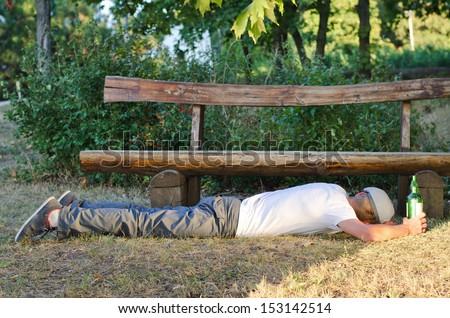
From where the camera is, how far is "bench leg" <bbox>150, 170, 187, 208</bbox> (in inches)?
215

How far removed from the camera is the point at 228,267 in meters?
4.06

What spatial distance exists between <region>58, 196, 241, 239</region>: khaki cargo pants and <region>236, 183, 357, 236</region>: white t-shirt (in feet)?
0.39

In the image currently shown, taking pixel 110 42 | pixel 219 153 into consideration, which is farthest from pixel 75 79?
pixel 219 153

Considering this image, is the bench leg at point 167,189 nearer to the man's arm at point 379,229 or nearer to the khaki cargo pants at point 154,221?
the khaki cargo pants at point 154,221

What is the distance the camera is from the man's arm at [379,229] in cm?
442

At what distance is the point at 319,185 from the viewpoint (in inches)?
186

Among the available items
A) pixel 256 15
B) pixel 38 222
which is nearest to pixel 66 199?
pixel 38 222

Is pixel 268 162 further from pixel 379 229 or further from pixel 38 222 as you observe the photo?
pixel 38 222

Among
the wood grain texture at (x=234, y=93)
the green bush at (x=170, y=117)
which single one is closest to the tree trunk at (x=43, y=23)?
the green bush at (x=170, y=117)

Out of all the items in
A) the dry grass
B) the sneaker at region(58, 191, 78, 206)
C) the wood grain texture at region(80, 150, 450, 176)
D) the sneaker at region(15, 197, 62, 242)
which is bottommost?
the dry grass

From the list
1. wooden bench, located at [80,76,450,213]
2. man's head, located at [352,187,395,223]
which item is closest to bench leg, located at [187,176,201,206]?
wooden bench, located at [80,76,450,213]

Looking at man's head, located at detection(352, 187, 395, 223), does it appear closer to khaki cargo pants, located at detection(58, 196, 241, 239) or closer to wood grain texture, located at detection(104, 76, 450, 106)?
khaki cargo pants, located at detection(58, 196, 241, 239)

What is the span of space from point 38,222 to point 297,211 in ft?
5.90

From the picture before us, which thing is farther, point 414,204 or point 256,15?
point 414,204
